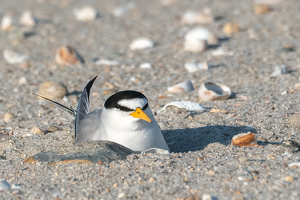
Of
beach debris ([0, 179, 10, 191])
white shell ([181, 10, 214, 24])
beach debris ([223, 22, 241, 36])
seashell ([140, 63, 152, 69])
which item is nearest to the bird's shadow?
beach debris ([0, 179, 10, 191])

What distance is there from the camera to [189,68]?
5.56 metres

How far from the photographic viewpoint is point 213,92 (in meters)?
4.46

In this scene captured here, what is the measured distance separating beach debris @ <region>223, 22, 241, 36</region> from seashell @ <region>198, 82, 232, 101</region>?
2635 mm

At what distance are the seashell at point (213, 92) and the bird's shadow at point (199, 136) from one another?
73 centimetres

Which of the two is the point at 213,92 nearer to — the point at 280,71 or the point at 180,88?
the point at 180,88

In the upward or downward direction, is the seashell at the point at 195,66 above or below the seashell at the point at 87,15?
above

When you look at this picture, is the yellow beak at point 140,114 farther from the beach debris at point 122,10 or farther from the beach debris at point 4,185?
the beach debris at point 122,10

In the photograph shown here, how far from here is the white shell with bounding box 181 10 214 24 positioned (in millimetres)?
7605

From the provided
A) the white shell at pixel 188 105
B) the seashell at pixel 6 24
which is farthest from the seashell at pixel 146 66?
the seashell at pixel 6 24


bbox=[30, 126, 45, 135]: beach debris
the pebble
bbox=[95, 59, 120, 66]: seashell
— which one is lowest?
bbox=[95, 59, 120, 66]: seashell

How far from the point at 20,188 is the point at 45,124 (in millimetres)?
1626

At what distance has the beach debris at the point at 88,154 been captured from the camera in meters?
2.87

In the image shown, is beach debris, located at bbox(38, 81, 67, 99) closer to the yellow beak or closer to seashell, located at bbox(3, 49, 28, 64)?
seashell, located at bbox(3, 49, 28, 64)

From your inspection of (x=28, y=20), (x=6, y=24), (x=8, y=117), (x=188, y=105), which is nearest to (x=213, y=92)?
(x=188, y=105)
